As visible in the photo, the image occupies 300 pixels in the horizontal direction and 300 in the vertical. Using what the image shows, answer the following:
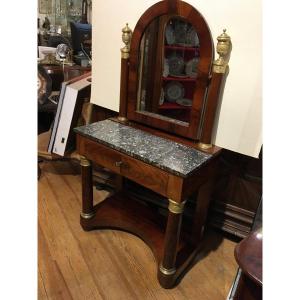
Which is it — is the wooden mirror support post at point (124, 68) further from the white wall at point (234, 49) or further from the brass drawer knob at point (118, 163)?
the brass drawer knob at point (118, 163)

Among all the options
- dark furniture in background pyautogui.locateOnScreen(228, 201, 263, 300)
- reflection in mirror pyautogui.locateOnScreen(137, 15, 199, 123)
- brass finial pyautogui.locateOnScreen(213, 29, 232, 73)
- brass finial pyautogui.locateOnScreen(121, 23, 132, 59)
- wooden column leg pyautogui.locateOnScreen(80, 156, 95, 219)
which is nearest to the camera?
dark furniture in background pyautogui.locateOnScreen(228, 201, 263, 300)

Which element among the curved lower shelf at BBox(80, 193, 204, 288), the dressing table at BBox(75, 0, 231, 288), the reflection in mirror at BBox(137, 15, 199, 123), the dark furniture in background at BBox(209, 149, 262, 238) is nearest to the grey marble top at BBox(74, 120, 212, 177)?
the dressing table at BBox(75, 0, 231, 288)

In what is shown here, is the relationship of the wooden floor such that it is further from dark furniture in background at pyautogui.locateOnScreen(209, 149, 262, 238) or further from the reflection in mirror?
the reflection in mirror

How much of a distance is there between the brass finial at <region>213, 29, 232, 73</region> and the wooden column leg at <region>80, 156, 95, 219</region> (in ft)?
2.69

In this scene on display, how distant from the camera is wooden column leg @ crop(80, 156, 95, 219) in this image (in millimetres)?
1508

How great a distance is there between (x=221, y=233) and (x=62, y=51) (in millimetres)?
2162

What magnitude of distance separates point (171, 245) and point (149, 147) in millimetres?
458

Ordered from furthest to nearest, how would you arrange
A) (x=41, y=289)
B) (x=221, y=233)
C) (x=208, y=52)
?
(x=221, y=233) → (x=41, y=289) → (x=208, y=52)

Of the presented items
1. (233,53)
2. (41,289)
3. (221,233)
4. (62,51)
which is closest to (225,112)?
(233,53)

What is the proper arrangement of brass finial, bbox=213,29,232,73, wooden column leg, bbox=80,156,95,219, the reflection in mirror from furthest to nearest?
wooden column leg, bbox=80,156,95,219
the reflection in mirror
brass finial, bbox=213,29,232,73

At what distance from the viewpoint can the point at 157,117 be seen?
1403 mm

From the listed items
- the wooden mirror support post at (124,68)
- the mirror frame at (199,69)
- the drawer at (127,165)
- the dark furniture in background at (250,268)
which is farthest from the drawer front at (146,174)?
the dark furniture in background at (250,268)
